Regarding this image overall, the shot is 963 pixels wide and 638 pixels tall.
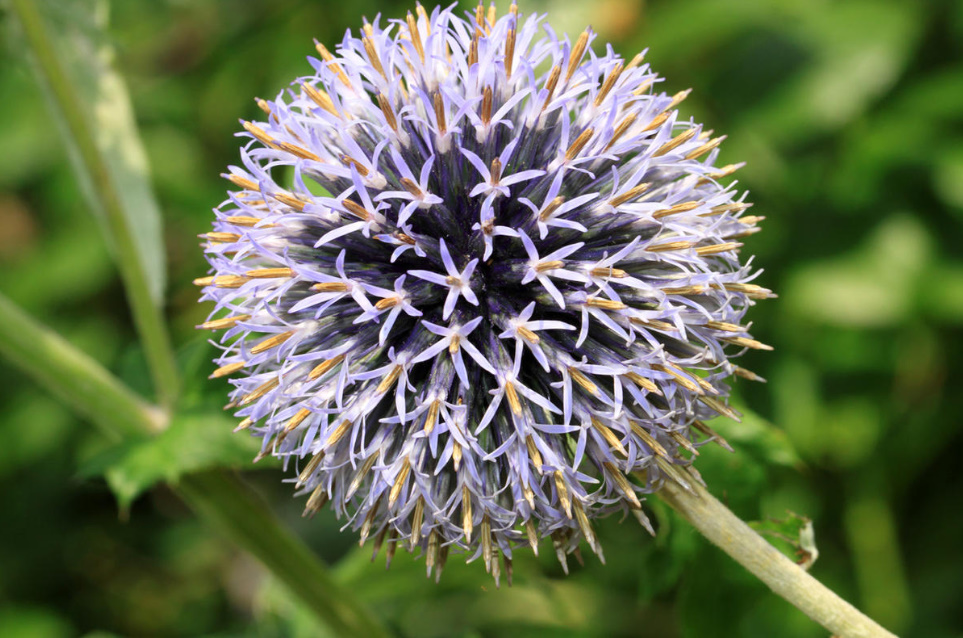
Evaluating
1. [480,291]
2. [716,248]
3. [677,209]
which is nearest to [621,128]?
[677,209]

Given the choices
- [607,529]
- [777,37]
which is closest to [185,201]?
[607,529]

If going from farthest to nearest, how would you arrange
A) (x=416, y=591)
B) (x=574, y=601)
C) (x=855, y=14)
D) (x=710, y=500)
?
1. (x=855, y=14)
2. (x=574, y=601)
3. (x=416, y=591)
4. (x=710, y=500)

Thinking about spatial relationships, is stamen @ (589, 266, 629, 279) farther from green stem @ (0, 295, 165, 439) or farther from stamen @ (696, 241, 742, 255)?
green stem @ (0, 295, 165, 439)

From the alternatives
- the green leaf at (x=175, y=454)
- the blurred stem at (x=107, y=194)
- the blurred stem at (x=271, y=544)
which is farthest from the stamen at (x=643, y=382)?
the blurred stem at (x=107, y=194)

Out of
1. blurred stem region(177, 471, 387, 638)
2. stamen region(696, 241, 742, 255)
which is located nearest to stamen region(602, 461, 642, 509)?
stamen region(696, 241, 742, 255)

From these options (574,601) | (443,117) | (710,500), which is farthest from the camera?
(574,601)

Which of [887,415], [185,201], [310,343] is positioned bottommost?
[887,415]

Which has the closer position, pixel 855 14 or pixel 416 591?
pixel 416 591

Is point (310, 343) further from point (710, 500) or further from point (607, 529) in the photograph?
point (607, 529)
